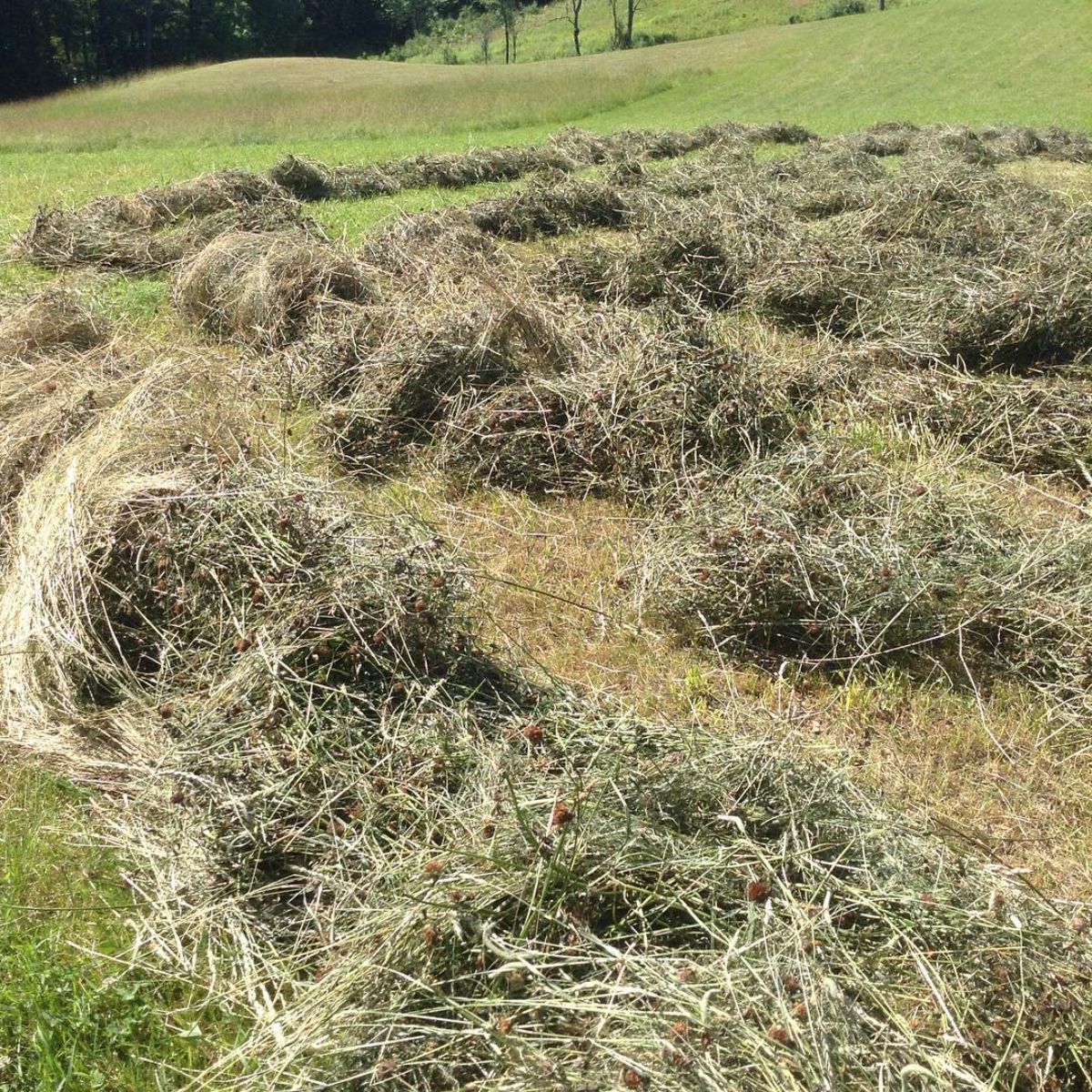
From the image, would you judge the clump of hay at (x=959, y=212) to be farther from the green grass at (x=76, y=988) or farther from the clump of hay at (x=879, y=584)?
the green grass at (x=76, y=988)

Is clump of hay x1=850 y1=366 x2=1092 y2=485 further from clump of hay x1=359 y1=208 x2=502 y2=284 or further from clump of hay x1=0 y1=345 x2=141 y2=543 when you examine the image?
clump of hay x1=0 y1=345 x2=141 y2=543

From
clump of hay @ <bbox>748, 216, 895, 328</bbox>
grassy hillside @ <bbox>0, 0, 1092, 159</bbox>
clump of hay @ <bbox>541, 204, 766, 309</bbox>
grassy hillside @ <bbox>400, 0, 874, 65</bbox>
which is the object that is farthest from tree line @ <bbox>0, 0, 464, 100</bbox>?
clump of hay @ <bbox>748, 216, 895, 328</bbox>

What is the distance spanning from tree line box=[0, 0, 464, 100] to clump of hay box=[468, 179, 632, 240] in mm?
46997

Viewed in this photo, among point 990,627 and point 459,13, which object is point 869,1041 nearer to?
point 990,627

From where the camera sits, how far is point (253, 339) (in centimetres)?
615

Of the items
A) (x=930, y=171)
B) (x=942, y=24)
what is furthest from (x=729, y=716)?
(x=942, y=24)

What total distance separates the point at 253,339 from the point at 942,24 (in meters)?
34.4

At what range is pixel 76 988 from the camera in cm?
206

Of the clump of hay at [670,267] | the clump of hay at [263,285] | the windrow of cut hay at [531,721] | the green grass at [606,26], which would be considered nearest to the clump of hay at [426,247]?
the clump of hay at [263,285]

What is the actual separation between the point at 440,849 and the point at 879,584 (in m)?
1.98

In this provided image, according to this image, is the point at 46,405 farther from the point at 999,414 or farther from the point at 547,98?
the point at 547,98

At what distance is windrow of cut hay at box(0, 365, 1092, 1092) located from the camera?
5.64 feet

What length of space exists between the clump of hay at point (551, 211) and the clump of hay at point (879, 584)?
6.25 metres

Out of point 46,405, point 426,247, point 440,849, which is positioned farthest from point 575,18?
point 440,849
